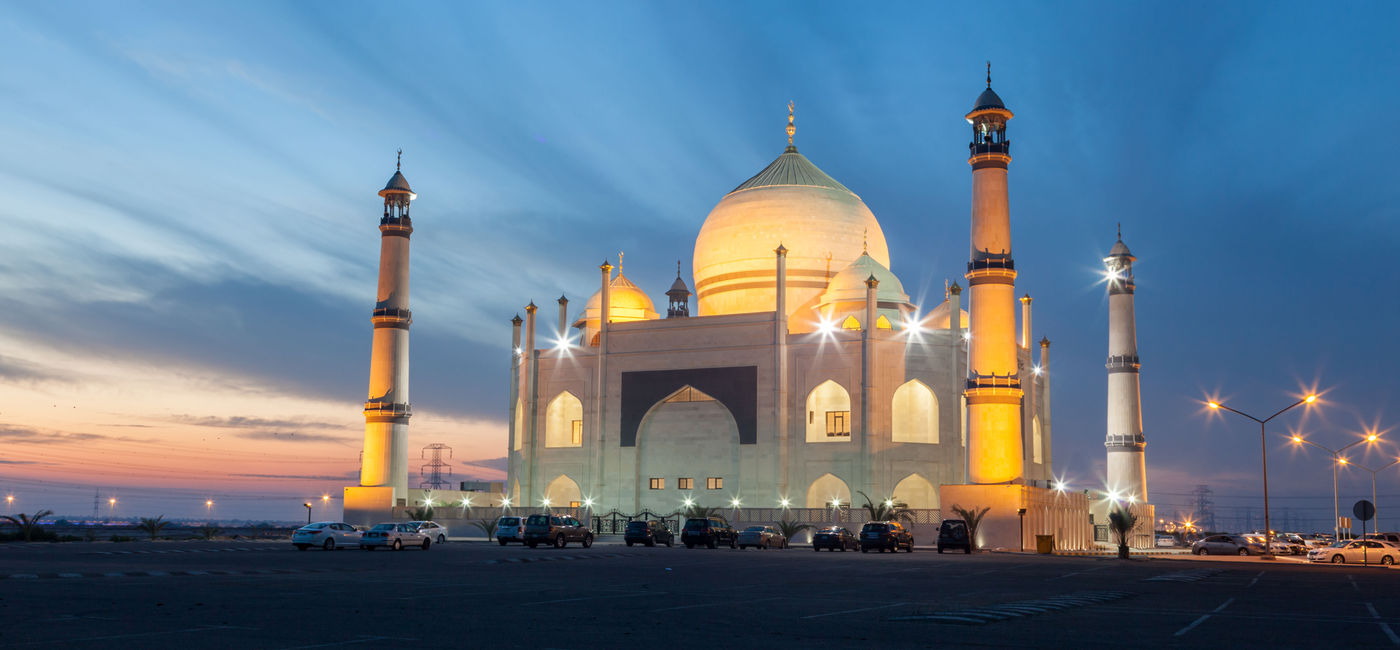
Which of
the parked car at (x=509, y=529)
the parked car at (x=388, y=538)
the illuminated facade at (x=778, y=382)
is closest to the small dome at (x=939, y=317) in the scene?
the illuminated facade at (x=778, y=382)

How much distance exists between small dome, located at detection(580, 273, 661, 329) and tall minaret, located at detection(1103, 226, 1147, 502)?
24.4 m

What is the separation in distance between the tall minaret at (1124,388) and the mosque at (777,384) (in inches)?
4.0

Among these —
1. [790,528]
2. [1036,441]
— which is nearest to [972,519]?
[790,528]

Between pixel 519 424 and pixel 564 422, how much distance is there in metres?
2.45

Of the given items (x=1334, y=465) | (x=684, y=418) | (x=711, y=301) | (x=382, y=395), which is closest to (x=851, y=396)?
(x=684, y=418)

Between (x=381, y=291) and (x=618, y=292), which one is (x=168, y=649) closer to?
(x=381, y=291)

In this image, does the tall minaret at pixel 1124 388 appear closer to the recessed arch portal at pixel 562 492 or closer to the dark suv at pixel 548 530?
the recessed arch portal at pixel 562 492

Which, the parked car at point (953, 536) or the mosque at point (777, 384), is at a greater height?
the mosque at point (777, 384)

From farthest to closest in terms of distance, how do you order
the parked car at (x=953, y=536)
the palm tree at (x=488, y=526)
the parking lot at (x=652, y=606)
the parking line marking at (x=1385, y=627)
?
the palm tree at (x=488, y=526)
the parked car at (x=953, y=536)
the parking line marking at (x=1385, y=627)
the parking lot at (x=652, y=606)

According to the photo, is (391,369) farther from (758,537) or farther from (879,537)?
(879,537)

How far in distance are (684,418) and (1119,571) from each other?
33.4 m

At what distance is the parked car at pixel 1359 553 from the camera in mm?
40344

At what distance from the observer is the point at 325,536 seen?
1519 inches

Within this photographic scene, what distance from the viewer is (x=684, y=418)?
2388 inches
